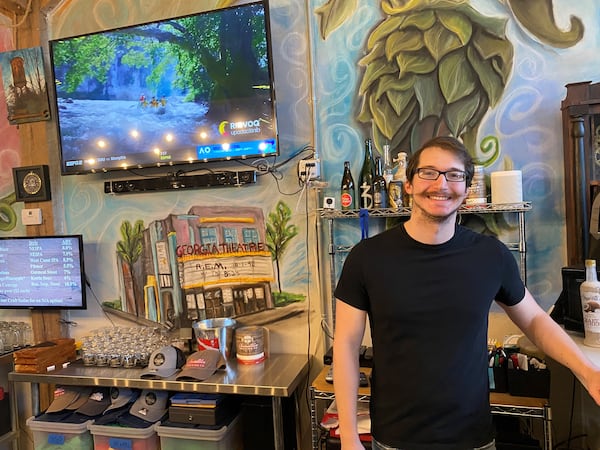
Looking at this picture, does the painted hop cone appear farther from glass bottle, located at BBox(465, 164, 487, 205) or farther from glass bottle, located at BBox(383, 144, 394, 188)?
glass bottle, located at BBox(465, 164, 487, 205)

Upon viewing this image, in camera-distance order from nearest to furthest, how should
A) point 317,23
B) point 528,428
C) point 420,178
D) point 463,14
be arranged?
point 420,178 → point 528,428 → point 463,14 → point 317,23

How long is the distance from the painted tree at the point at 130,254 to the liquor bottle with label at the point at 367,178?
4.31 ft

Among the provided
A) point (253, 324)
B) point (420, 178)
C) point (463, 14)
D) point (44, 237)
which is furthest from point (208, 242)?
point (463, 14)

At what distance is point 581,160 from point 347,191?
41.2 inches

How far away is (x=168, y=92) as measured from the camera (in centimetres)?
249

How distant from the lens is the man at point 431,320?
132 centimetres

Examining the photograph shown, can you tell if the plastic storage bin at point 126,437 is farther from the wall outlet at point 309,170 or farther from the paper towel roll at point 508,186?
the paper towel roll at point 508,186

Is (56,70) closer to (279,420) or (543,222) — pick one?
(279,420)

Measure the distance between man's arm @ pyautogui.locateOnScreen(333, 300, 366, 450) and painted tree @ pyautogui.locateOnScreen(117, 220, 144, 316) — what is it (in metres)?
1.74

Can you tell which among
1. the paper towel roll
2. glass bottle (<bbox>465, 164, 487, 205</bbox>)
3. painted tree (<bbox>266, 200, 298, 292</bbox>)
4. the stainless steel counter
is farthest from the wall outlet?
the stainless steel counter

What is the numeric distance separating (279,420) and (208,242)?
1.03 meters

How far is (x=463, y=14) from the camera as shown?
229 centimetres

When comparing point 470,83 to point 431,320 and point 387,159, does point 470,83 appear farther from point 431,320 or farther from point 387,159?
point 431,320

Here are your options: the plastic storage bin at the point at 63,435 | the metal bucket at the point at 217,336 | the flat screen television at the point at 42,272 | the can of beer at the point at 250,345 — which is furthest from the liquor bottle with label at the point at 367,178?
the plastic storage bin at the point at 63,435
